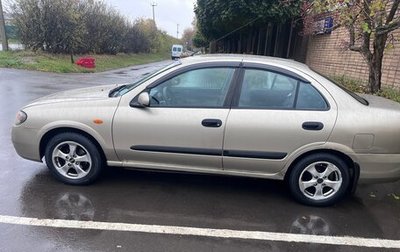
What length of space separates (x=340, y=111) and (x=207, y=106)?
4.51ft

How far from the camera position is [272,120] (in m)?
3.76

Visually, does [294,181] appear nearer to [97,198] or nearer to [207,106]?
[207,106]

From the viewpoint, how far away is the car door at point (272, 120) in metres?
3.73

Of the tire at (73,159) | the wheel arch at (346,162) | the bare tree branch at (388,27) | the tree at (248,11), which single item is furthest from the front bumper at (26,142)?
the tree at (248,11)

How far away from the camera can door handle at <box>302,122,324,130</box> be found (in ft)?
12.1

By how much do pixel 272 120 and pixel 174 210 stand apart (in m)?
1.37

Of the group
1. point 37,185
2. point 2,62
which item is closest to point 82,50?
point 2,62

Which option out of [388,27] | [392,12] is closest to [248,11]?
[392,12]

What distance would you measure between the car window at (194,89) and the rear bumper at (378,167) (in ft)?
5.29

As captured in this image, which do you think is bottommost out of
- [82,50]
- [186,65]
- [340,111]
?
[82,50]

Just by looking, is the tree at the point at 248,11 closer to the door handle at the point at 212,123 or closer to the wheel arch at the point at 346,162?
the wheel arch at the point at 346,162

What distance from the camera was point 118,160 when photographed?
413cm

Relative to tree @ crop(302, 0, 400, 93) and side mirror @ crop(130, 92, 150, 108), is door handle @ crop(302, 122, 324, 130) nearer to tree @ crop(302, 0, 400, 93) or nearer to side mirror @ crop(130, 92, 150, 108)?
side mirror @ crop(130, 92, 150, 108)

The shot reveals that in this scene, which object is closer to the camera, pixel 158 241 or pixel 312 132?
pixel 158 241
